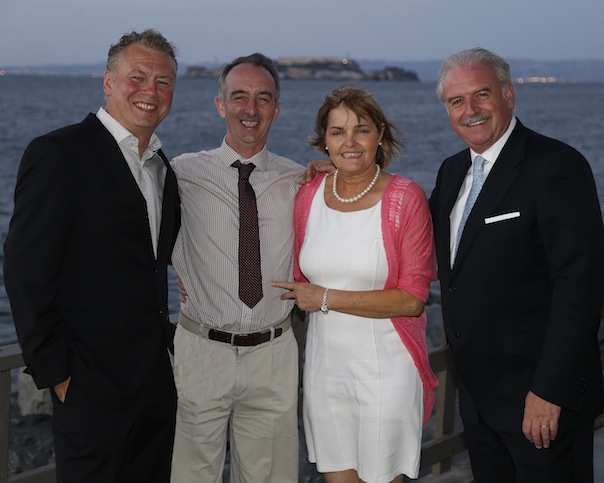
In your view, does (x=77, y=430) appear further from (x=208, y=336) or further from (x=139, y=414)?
(x=208, y=336)

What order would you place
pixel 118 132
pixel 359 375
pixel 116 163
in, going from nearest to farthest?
pixel 116 163, pixel 118 132, pixel 359 375

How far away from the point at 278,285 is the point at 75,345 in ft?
3.34

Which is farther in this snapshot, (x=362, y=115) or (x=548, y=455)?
(x=362, y=115)

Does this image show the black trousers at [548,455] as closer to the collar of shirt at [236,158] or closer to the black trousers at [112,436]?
the black trousers at [112,436]

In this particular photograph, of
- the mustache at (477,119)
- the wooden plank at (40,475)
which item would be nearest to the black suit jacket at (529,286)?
the mustache at (477,119)

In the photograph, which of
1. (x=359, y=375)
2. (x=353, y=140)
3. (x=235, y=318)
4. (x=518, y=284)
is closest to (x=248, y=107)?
(x=353, y=140)

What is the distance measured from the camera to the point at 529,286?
11.0 feet

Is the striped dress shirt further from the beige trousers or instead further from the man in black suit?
the man in black suit

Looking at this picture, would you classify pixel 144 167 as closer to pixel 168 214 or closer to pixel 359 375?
pixel 168 214

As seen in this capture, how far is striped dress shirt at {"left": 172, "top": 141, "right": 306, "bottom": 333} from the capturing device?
151 inches

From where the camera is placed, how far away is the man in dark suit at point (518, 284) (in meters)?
3.20

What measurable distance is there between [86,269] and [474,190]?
66.8 inches

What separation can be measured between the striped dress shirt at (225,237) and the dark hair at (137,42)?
0.65 meters

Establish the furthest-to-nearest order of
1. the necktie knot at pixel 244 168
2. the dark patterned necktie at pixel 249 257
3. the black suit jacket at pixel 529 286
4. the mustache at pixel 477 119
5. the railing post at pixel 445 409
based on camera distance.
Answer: the railing post at pixel 445 409
the necktie knot at pixel 244 168
the dark patterned necktie at pixel 249 257
the mustache at pixel 477 119
the black suit jacket at pixel 529 286
